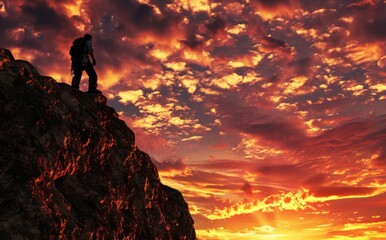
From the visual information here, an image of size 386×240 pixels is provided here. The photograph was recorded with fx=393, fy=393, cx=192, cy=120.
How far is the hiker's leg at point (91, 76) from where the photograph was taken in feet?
68.3

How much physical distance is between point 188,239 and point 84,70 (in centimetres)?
1060

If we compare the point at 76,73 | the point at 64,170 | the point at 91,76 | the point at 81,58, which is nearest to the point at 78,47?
the point at 81,58

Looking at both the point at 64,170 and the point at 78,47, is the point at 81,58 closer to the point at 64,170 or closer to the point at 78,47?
the point at 78,47

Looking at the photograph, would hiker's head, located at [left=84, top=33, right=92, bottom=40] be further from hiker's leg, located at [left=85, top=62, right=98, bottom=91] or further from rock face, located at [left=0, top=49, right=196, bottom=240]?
rock face, located at [left=0, top=49, right=196, bottom=240]

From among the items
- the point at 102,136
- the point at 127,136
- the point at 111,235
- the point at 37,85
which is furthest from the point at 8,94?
the point at 127,136

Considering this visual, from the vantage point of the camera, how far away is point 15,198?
1079 centimetres

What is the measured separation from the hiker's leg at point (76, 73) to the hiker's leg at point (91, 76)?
0.44 meters

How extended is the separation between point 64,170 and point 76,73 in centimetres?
839

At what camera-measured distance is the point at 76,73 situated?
20.5 meters

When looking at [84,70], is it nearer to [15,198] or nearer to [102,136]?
[102,136]

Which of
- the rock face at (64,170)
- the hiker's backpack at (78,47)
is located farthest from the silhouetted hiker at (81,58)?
the rock face at (64,170)

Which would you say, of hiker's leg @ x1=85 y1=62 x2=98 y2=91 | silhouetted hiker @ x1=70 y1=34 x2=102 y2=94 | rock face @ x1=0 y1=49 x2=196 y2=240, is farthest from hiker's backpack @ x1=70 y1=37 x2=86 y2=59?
rock face @ x1=0 y1=49 x2=196 y2=240

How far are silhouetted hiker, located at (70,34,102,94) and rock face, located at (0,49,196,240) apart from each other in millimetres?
2073

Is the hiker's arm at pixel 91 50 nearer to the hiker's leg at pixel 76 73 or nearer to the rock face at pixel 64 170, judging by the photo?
the hiker's leg at pixel 76 73
